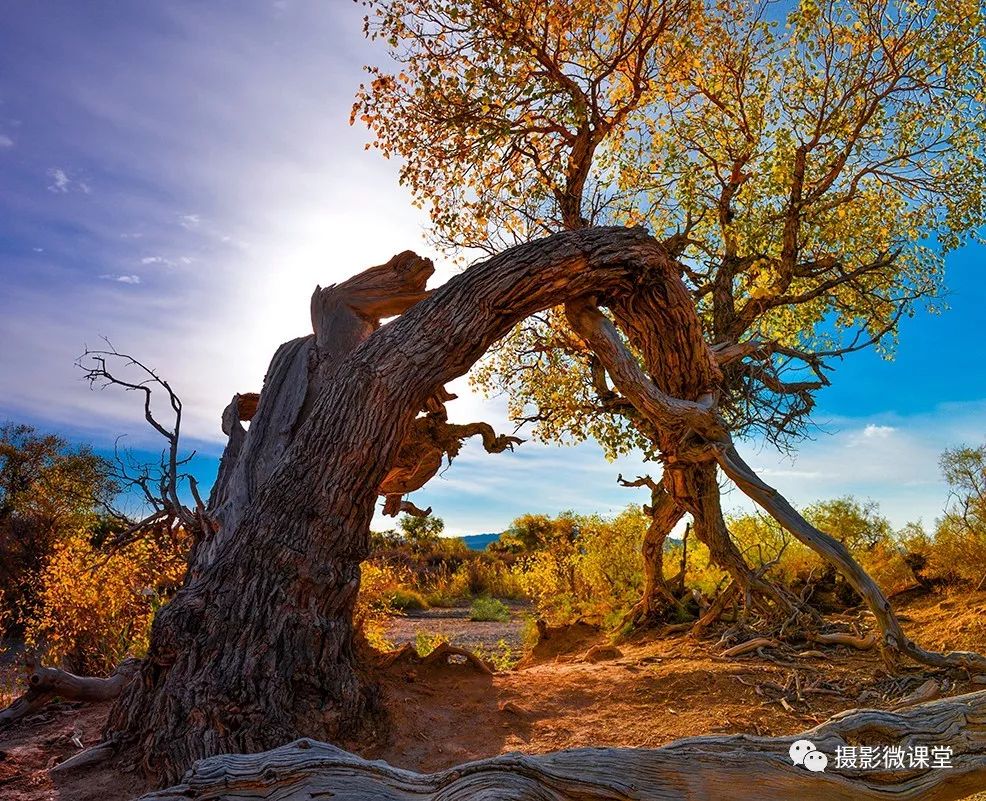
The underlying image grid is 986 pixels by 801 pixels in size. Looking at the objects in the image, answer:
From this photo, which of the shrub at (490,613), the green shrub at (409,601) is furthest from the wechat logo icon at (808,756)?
the green shrub at (409,601)

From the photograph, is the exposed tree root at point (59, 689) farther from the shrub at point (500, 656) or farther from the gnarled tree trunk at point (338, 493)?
the shrub at point (500, 656)

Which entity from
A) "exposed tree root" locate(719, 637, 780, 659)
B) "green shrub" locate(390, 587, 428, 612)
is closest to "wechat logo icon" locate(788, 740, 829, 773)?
"exposed tree root" locate(719, 637, 780, 659)

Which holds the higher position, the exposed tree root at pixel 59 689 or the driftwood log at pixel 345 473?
the driftwood log at pixel 345 473

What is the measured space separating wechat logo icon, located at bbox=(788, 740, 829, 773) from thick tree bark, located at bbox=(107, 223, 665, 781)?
2984mm

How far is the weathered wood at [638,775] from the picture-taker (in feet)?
9.71

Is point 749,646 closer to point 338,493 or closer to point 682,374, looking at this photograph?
point 682,374

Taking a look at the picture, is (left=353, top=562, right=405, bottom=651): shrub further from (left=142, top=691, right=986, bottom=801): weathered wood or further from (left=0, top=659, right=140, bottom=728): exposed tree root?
(left=142, top=691, right=986, bottom=801): weathered wood

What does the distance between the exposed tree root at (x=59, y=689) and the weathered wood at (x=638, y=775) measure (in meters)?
3.36

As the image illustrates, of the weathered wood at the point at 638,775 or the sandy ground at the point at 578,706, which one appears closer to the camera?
the weathered wood at the point at 638,775

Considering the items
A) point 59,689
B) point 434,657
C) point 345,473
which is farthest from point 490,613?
point 345,473

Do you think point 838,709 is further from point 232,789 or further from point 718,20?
point 718,20

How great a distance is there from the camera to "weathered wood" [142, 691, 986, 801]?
2.96 m

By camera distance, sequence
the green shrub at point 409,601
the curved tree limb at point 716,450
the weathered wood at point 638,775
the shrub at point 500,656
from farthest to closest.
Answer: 1. the green shrub at point 409,601
2. the shrub at point 500,656
3. the curved tree limb at point 716,450
4. the weathered wood at point 638,775

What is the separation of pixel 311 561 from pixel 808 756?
336cm
